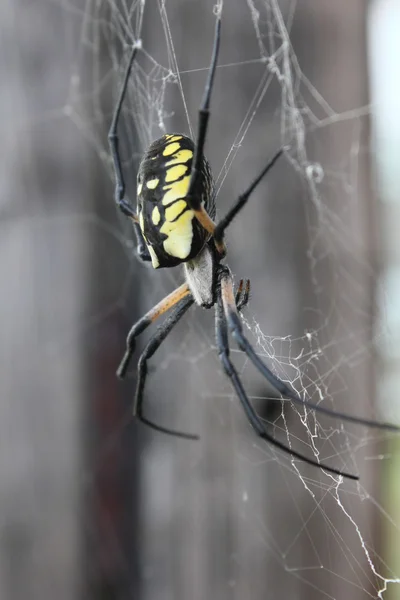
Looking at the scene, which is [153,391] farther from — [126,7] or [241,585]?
[126,7]


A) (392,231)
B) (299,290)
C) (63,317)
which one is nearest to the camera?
(299,290)

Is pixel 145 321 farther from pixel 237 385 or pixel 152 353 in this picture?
pixel 237 385

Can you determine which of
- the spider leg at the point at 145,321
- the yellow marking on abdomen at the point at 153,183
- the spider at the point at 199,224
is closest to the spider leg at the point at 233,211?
the spider at the point at 199,224

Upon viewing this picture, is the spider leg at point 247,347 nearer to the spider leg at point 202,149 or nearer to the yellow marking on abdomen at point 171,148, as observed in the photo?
the spider leg at point 202,149

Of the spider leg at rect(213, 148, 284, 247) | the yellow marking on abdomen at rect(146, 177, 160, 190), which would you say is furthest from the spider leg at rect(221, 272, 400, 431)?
the yellow marking on abdomen at rect(146, 177, 160, 190)

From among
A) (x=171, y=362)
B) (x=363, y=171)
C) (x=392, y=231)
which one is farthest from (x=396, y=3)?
(x=171, y=362)

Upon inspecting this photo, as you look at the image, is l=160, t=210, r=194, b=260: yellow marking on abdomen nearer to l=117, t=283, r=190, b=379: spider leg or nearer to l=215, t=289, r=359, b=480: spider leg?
l=215, t=289, r=359, b=480: spider leg

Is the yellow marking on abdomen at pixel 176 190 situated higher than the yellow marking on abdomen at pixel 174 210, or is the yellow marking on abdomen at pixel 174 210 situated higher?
the yellow marking on abdomen at pixel 176 190
